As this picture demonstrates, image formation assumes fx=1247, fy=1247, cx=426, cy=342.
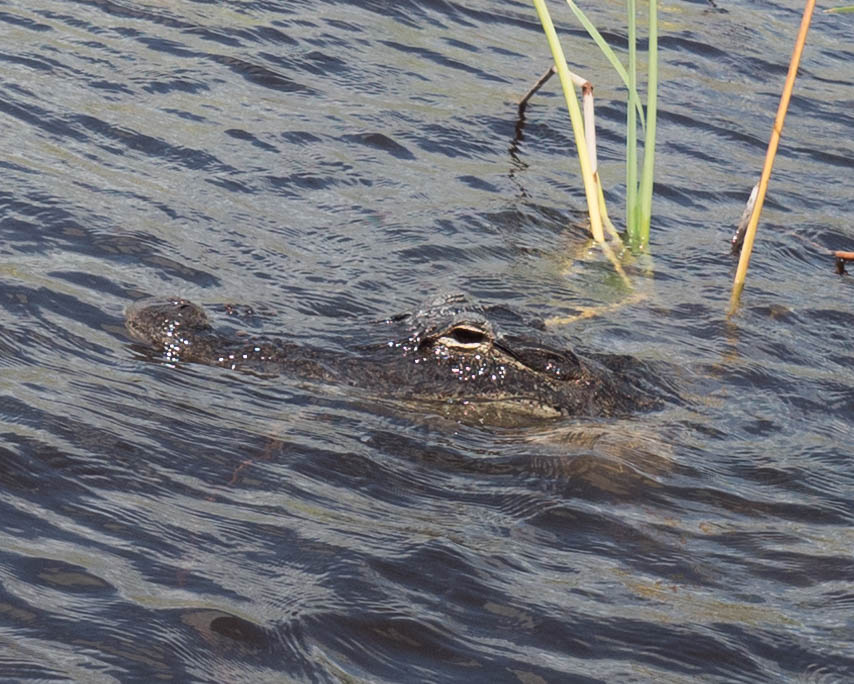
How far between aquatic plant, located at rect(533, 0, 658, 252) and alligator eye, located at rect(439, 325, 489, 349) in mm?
1618

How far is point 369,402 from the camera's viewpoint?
15.5 feet

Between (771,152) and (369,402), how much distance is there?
2300 millimetres

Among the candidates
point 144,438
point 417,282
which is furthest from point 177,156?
point 144,438

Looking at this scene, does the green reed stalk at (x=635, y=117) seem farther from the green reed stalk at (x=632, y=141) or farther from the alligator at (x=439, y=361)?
the alligator at (x=439, y=361)

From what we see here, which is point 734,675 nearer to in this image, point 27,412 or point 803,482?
point 803,482

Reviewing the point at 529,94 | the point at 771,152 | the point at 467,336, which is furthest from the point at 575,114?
the point at 529,94

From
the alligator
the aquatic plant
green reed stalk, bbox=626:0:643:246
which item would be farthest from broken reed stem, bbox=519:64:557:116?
the alligator

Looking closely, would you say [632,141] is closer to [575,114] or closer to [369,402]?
[575,114]

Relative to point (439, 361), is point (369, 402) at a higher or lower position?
lower

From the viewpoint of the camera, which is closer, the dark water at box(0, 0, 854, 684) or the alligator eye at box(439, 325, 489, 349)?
the dark water at box(0, 0, 854, 684)

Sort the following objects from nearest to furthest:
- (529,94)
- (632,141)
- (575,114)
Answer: (632,141)
(575,114)
(529,94)

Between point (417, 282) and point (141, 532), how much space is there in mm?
2637

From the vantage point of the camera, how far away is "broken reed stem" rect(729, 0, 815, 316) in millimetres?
5395

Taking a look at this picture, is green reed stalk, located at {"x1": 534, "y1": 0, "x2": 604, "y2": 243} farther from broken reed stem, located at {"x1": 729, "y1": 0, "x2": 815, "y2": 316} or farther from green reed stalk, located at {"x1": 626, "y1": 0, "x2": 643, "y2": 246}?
broken reed stem, located at {"x1": 729, "y1": 0, "x2": 815, "y2": 316}
